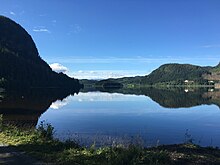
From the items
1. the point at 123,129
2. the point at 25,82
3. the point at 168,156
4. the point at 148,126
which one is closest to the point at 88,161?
the point at 168,156

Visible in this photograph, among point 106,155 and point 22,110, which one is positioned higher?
point 106,155

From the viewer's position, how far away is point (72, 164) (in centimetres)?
1295

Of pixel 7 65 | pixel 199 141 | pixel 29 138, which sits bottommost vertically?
pixel 199 141

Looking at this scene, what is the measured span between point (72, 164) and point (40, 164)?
1286 mm

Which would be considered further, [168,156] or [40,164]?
[168,156]

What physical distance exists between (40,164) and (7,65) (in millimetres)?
193578

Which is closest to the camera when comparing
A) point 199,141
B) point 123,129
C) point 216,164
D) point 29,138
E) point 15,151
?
point 216,164

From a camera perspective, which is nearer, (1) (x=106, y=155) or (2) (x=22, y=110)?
(1) (x=106, y=155)

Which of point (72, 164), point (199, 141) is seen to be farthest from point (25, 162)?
point (199, 141)

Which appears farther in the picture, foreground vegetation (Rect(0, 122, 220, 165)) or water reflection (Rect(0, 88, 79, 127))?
water reflection (Rect(0, 88, 79, 127))

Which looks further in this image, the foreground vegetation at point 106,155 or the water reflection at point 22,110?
the water reflection at point 22,110

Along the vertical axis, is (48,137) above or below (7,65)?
below

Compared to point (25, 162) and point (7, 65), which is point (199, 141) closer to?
point (25, 162)

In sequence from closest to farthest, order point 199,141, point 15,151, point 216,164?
point 216,164
point 15,151
point 199,141
